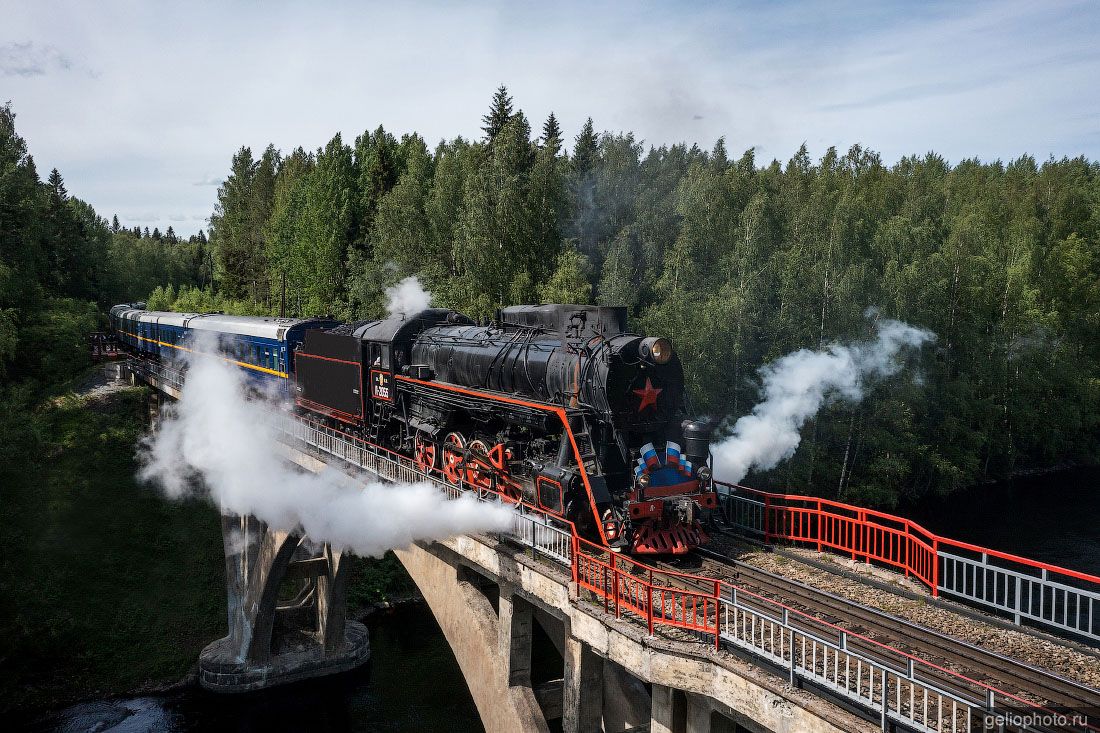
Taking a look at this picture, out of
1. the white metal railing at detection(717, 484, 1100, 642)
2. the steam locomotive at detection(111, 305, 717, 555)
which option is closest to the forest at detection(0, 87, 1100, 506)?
the steam locomotive at detection(111, 305, 717, 555)

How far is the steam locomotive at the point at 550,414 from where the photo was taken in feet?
40.3

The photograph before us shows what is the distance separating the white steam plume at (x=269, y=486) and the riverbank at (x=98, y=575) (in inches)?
84.1

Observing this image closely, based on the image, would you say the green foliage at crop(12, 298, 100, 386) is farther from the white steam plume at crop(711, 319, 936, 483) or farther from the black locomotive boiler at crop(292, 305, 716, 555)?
the white steam plume at crop(711, 319, 936, 483)

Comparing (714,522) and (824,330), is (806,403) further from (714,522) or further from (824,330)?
(714,522)

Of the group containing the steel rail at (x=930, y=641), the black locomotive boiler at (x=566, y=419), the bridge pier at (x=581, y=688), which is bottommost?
the bridge pier at (x=581, y=688)

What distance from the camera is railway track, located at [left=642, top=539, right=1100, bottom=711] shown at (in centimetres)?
773

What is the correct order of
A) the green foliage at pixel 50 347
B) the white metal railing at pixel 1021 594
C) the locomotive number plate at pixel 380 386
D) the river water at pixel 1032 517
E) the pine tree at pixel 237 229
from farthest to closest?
the pine tree at pixel 237 229 → the green foliage at pixel 50 347 → the river water at pixel 1032 517 → the locomotive number plate at pixel 380 386 → the white metal railing at pixel 1021 594

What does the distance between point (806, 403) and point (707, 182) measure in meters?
10.3

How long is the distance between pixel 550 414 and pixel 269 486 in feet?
41.3

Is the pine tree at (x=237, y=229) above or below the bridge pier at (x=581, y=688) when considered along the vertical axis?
above

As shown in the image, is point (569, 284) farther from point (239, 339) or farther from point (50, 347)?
point (50, 347)

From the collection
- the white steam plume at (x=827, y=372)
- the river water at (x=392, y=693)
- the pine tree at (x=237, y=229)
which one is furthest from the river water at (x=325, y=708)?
the pine tree at (x=237, y=229)

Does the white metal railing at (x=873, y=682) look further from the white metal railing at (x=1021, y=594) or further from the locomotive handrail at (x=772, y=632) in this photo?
the white metal railing at (x=1021, y=594)

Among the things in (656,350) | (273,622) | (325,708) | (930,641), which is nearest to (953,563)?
(930,641)
